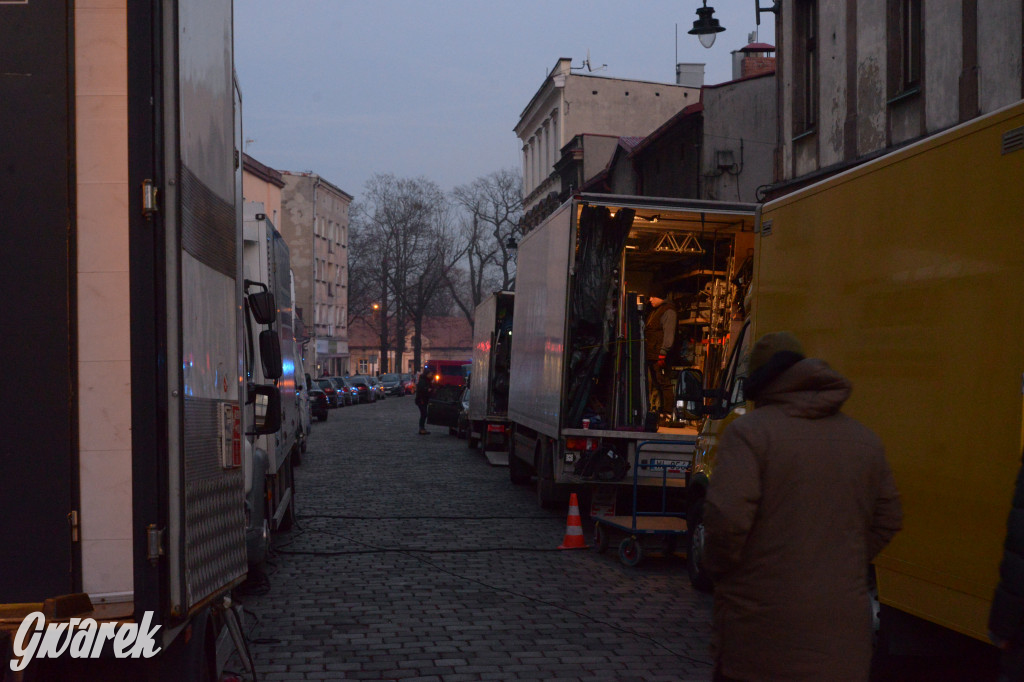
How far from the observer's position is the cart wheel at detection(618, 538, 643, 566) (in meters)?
10.7

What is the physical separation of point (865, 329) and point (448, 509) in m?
9.72

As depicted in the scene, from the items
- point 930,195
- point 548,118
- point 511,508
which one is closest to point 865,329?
point 930,195

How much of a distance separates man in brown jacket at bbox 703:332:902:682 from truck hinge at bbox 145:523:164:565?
182 cm

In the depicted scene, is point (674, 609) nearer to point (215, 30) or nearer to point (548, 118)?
point (215, 30)

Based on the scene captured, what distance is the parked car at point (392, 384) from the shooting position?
79.5 m

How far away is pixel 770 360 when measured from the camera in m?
3.86

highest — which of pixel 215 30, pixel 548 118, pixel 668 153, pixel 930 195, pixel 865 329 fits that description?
pixel 548 118

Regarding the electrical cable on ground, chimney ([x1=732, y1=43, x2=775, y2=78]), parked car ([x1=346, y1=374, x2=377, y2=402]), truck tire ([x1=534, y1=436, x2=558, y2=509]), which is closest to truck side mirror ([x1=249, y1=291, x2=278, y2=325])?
the electrical cable on ground

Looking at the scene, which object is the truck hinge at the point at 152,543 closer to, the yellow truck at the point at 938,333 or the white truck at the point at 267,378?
the yellow truck at the point at 938,333

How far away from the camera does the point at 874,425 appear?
5.98 m

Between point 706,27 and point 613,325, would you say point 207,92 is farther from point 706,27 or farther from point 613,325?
point 706,27

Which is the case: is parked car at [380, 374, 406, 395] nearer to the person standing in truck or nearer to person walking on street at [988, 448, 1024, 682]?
the person standing in truck

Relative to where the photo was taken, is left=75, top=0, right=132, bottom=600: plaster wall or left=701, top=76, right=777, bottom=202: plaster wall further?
left=701, top=76, right=777, bottom=202: plaster wall

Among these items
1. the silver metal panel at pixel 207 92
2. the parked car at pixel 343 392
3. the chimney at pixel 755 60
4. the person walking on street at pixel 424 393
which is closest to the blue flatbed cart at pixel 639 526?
the silver metal panel at pixel 207 92
